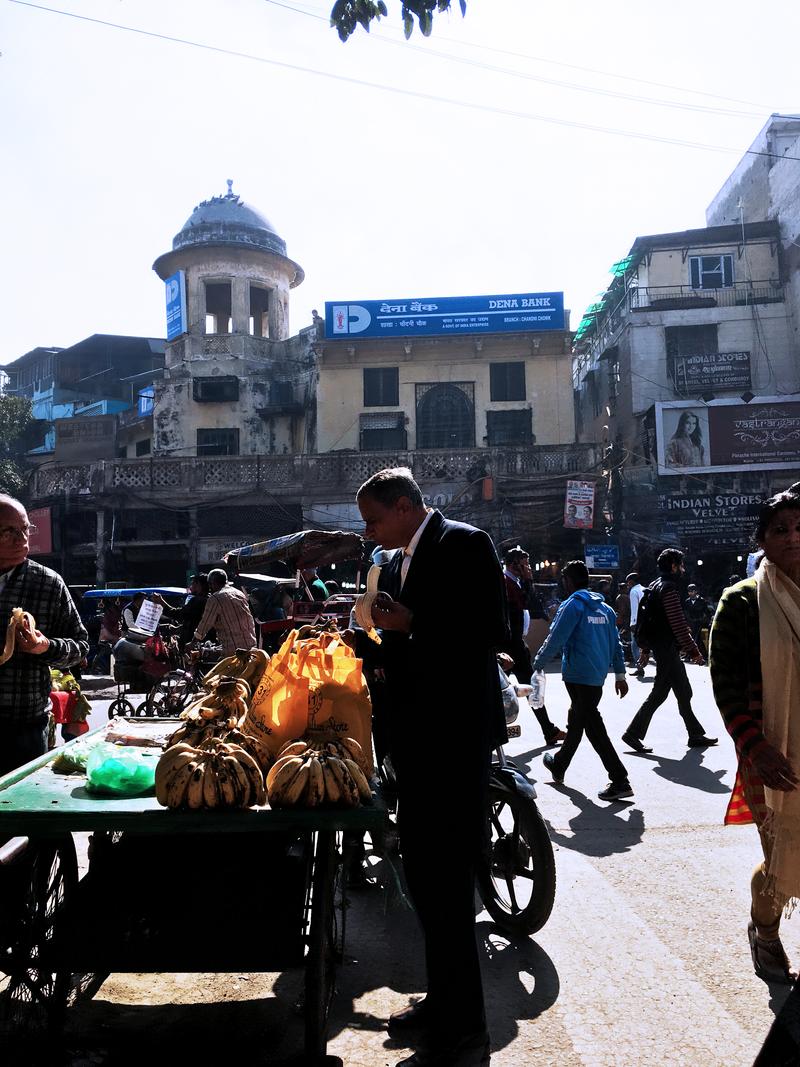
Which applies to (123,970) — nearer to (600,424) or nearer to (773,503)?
(773,503)

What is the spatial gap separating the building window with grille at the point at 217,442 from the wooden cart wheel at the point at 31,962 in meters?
31.4

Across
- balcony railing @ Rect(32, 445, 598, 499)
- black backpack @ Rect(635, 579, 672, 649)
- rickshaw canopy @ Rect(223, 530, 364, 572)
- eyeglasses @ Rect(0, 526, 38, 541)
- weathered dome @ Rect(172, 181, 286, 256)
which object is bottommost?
black backpack @ Rect(635, 579, 672, 649)

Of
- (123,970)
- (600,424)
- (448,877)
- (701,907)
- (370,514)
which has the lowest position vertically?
(701,907)

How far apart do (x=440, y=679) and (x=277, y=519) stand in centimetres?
2519

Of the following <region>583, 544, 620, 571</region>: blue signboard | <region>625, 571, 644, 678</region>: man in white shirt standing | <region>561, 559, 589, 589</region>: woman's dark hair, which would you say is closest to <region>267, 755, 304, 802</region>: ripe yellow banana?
<region>561, 559, 589, 589</region>: woman's dark hair

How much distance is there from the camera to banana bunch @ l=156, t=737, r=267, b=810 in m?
2.87

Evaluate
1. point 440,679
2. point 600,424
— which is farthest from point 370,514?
point 600,424

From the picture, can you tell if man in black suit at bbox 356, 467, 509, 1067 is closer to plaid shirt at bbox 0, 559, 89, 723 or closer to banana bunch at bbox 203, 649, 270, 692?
banana bunch at bbox 203, 649, 270, 692

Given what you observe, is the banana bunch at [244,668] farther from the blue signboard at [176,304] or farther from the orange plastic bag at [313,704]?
the blue signboard at [176,304]

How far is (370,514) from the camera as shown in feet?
10.6

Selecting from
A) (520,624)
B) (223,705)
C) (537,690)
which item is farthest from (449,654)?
(520,624)

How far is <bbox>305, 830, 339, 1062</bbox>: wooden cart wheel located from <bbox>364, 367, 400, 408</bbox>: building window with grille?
30.1m

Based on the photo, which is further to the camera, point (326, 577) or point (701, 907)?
point (326, 577)

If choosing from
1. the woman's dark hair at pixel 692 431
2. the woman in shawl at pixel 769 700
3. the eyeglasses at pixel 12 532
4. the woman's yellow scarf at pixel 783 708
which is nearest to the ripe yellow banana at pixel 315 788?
the woman in shawl at pixel 769 700
